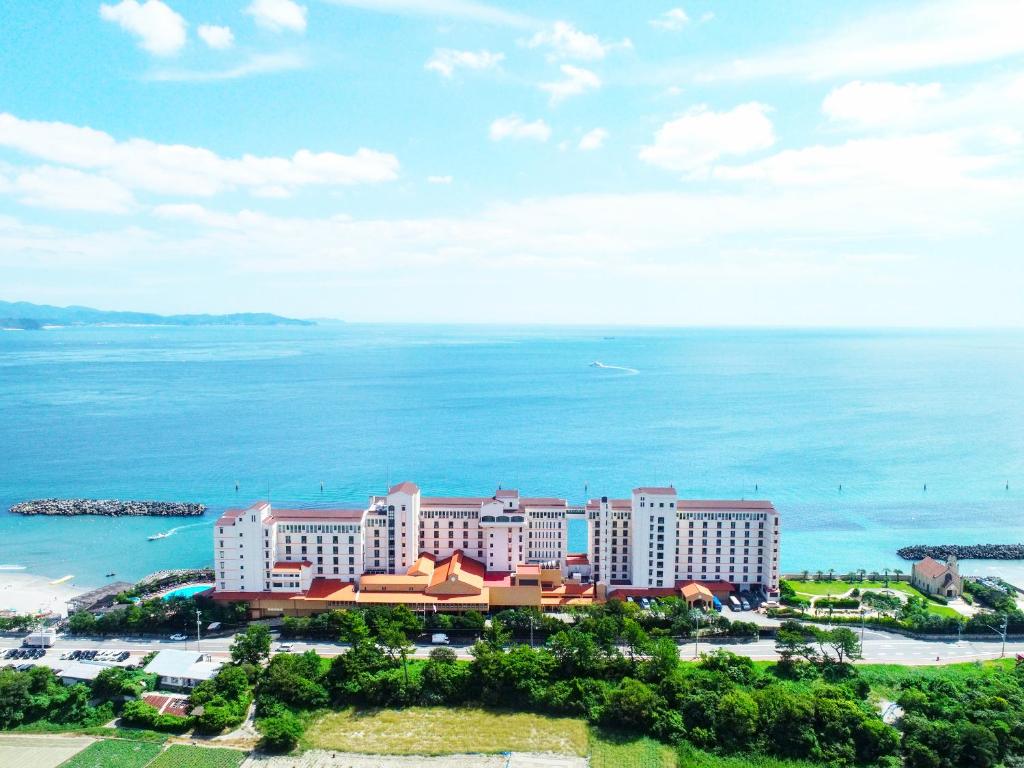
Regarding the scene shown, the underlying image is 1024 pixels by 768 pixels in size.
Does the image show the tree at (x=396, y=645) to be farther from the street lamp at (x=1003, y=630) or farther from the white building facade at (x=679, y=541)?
the street lamp at (x=1003, y=630)

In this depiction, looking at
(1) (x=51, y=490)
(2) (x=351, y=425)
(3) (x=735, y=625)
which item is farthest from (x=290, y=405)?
(3) (x=735, y=625)

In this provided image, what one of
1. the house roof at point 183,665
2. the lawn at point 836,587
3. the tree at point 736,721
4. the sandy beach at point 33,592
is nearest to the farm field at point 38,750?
the house roof at point 183,665

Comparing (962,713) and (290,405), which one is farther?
(290,405)

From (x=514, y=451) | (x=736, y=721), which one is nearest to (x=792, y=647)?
(x=736, y=721)

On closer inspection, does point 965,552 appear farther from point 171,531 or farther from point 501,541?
point 171,531

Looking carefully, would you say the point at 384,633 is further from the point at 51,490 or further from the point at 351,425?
the point at 351,425

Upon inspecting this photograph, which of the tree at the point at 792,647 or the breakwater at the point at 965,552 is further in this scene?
the breakwater at the point at 965,552

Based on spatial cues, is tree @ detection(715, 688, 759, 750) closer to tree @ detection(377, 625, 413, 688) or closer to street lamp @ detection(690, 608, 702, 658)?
street lamp @ detection(690, 608, 702, 658)
